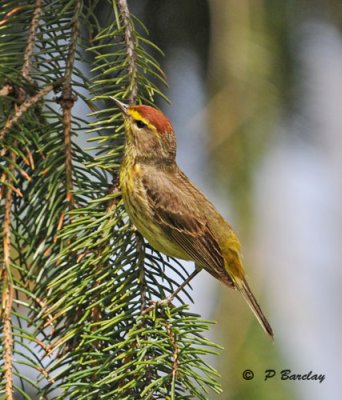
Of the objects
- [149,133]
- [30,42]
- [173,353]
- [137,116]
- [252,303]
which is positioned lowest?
[252,303]

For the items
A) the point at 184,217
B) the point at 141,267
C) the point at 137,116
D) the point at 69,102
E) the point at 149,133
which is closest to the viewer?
the point at 141,267

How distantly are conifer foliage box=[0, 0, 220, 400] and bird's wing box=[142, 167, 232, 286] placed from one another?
0.52 m

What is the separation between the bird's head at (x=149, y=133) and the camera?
291cm

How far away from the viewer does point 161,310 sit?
97.8 inches

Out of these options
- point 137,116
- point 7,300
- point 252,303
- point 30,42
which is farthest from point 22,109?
point 252,303

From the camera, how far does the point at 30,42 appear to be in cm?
288

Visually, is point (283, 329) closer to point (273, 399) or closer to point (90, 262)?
point (273, 399)

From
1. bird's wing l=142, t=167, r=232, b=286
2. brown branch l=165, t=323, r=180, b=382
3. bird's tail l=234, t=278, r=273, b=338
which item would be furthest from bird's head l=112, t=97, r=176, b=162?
brown branch l=165, t=323, r=180, b=382

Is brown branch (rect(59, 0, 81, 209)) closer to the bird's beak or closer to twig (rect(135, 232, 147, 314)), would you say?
the bird's beak

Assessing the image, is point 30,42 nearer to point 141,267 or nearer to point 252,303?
point 141,267

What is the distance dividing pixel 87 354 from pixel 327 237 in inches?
65.7

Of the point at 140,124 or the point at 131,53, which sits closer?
the point at 131,53

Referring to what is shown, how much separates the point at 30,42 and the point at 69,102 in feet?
0.99

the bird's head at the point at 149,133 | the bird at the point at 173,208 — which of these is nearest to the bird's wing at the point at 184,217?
the bird at the point at 173,208
